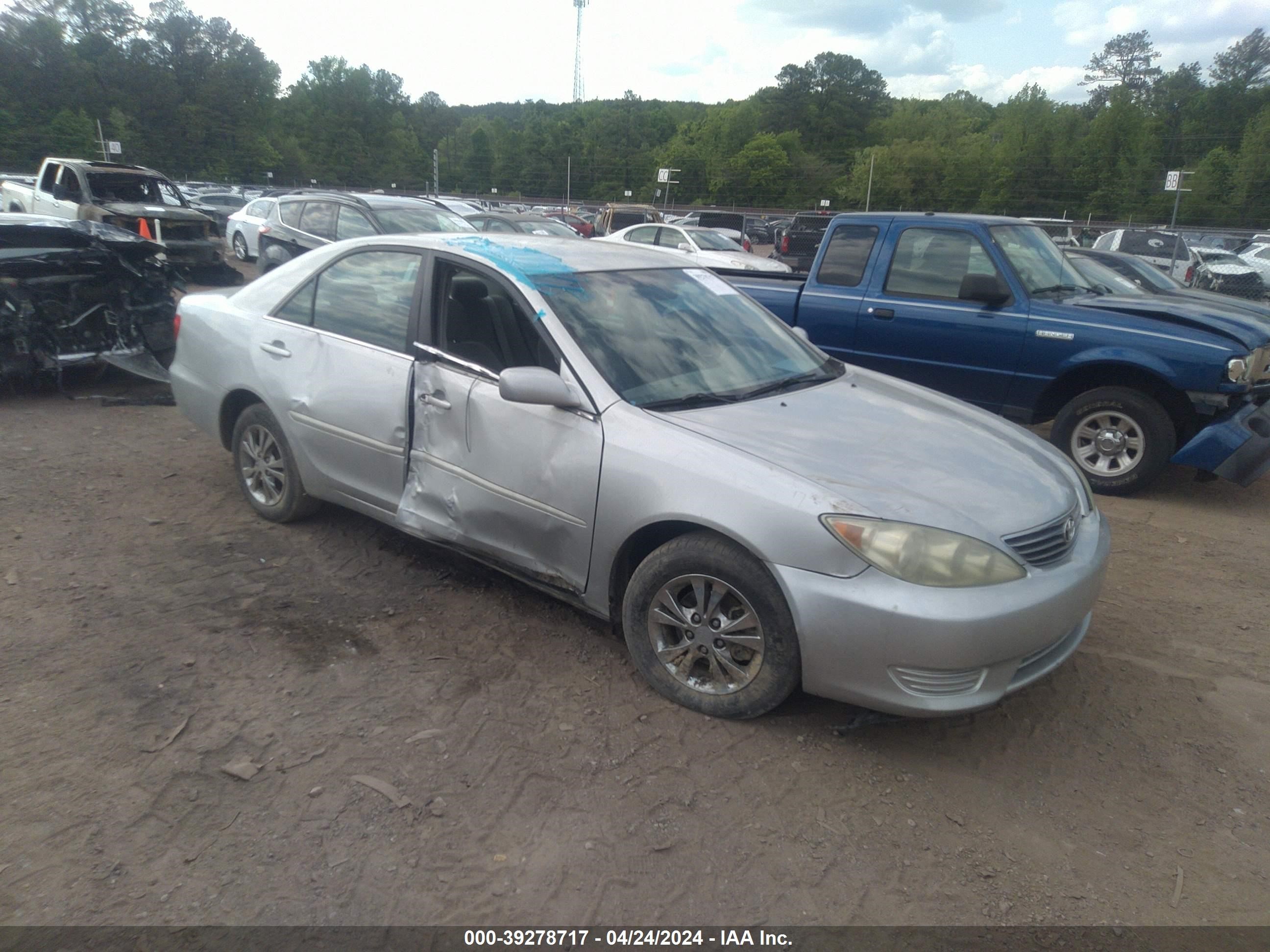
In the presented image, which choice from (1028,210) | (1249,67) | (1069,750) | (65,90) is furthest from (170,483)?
(1249,67)

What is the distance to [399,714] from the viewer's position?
331 centimetres

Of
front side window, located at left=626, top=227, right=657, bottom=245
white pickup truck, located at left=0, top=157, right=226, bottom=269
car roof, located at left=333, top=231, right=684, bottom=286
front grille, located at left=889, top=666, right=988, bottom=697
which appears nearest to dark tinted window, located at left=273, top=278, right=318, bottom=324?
car roof, located at left=333, top=231, right=684, bottom=286

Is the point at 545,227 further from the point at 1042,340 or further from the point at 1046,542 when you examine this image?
the point at 1046,542

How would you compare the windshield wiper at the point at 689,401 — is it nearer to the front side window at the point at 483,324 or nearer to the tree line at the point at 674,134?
the front side window at the point at 483,324

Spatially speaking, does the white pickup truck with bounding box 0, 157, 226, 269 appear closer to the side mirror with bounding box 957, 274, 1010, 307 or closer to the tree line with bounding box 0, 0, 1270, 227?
the side mirror with bounding box 957, 274, 1010, 307

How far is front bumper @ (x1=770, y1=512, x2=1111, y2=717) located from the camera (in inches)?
112

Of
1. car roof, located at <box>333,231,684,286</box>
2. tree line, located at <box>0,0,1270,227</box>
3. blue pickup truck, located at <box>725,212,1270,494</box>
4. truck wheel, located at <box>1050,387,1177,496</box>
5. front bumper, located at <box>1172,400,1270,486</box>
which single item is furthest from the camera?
tree line, located at <box>0,0,1270,227</box>

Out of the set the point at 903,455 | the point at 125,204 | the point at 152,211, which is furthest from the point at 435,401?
the point at 125,204

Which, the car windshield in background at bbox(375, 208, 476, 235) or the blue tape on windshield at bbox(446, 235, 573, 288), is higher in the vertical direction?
the car windshield in background at bbox(375, 208, 476, 235)

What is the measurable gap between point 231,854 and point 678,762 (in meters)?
1.43

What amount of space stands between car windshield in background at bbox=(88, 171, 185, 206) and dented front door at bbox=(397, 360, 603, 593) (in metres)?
14.0

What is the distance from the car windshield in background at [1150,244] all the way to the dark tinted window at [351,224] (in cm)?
1561

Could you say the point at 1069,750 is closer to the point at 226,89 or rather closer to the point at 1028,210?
the point at 1028,210
